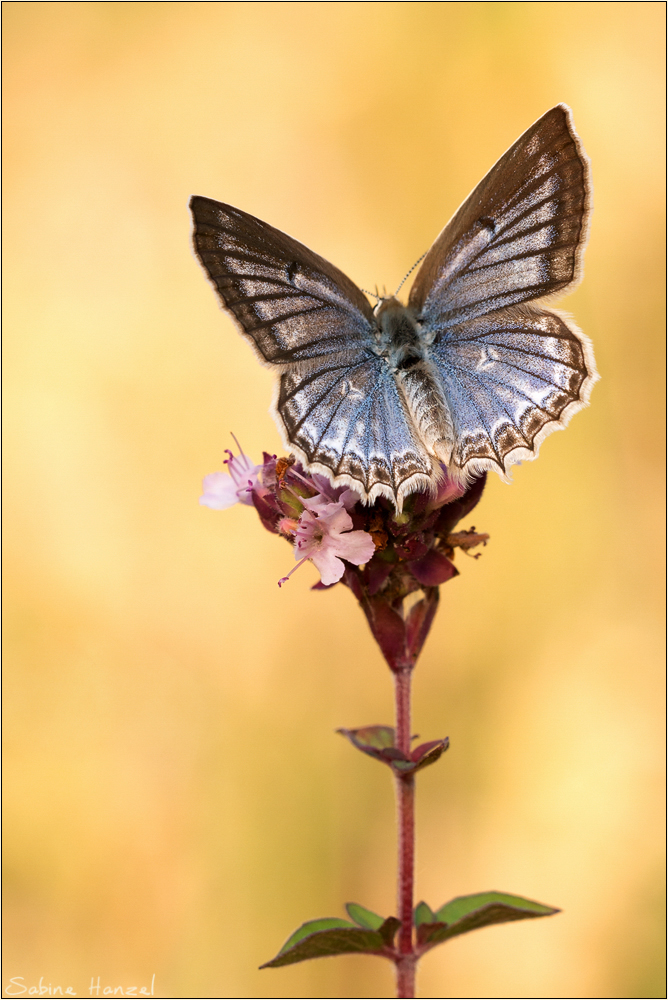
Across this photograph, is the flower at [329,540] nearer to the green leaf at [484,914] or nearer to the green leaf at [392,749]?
the green leaf at [392,749]

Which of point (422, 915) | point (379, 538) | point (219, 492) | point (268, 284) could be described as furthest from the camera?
point (219, 492)

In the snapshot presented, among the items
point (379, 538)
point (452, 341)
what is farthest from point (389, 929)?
point (452, 341)

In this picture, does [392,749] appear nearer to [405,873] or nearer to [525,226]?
[405,873]

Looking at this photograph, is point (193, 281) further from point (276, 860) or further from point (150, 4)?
point (276, 860)

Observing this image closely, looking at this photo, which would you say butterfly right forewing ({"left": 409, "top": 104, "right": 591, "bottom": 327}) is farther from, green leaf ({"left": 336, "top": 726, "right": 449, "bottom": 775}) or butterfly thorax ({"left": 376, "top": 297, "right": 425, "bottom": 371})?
green leaf ({"left": 336, "top": 726, "right": 449, "bottom": 775})

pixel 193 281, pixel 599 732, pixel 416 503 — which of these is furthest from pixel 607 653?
pixel 193 281

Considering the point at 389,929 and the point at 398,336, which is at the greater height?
the point at 398,336

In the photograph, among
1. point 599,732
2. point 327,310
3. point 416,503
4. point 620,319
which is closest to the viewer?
point 416,503
